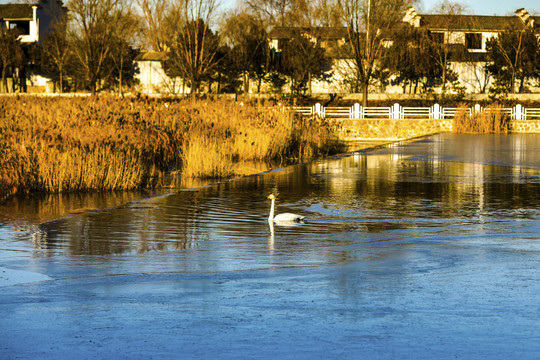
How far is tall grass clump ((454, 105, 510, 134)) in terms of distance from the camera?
4356 cm

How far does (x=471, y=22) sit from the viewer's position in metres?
76.1

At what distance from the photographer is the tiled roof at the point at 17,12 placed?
3305 inches

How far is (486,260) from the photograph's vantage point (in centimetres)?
842

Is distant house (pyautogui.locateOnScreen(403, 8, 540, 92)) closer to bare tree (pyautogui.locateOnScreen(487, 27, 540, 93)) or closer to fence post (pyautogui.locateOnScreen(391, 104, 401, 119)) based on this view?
bare tree (pyautogui.locateOnScreen(487, 27, 540, 93))

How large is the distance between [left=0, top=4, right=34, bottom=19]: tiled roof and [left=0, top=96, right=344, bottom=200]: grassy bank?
58.8m

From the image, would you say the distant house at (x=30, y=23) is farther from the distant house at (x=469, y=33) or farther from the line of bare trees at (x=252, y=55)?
the distant house at (x=469, y=33)

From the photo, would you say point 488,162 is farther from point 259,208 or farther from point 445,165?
point 259,208

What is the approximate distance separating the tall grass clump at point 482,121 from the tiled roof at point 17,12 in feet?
172

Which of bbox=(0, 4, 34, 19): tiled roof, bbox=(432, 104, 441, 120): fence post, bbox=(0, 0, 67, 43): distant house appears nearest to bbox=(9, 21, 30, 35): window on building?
bbox=(0, 0, 67, 43): distant house

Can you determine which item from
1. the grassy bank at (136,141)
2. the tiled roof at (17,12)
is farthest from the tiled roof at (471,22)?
the grassy bank at (136,141)

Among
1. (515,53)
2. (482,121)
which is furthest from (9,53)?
(482,121)

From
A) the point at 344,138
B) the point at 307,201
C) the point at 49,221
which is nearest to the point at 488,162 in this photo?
the point at 307,201

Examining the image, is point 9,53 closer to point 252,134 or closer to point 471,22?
point 471,22

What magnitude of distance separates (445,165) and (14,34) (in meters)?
61.9
